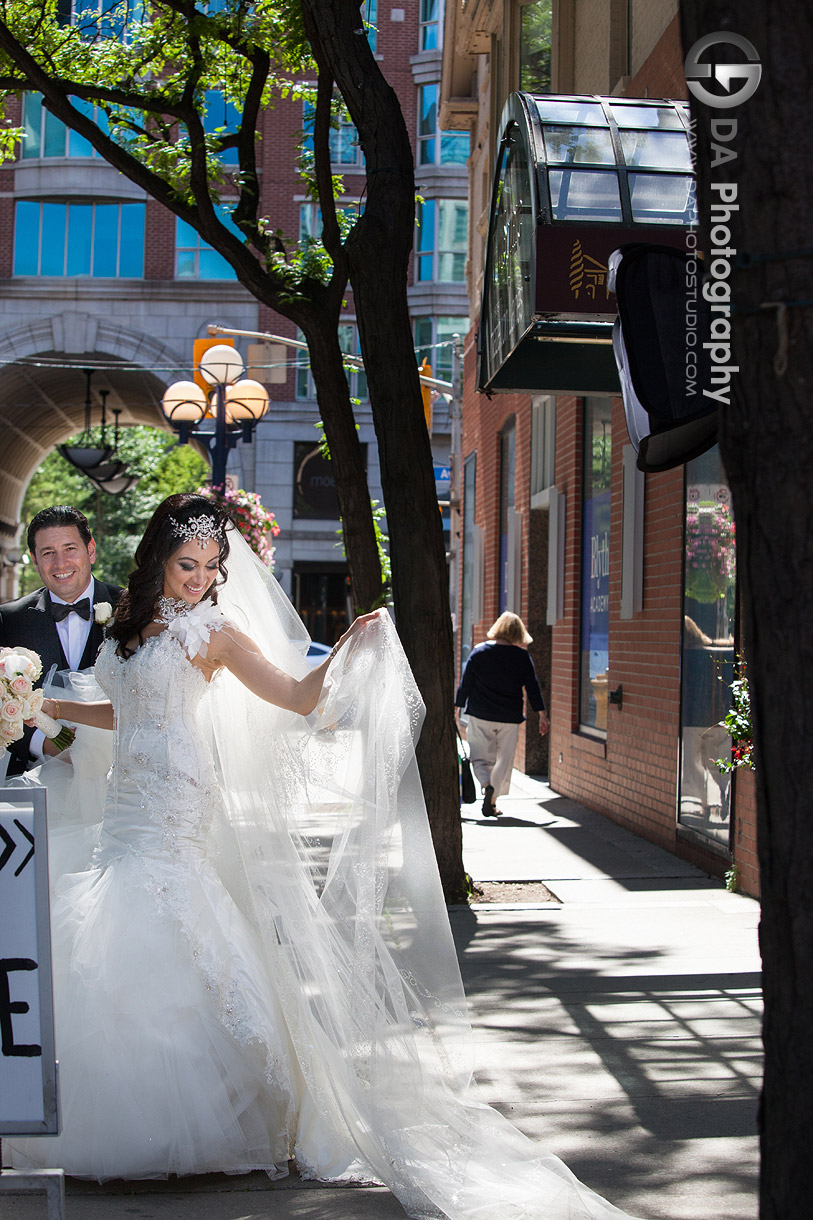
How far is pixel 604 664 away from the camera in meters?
12.6

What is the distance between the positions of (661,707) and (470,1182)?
685cm

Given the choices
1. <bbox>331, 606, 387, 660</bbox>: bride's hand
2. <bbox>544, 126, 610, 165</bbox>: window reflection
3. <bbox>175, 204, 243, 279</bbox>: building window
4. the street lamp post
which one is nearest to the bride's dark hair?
<bbox>331, 606, 387, 660</bbox>: bride's hand

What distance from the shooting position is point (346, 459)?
9070 mm

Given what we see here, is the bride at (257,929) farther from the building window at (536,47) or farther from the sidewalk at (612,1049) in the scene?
the building window at (536,47)

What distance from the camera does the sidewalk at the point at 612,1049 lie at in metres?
3.81

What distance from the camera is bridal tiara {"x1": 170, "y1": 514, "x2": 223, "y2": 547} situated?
4.38 m

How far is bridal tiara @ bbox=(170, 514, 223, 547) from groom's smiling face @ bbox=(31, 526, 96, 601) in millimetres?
1266

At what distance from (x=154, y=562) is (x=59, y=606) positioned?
1283mm

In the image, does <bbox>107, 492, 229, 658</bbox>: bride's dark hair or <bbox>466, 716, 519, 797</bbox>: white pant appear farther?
<bbox>466, 716, 519, 797</bbox>: white pant

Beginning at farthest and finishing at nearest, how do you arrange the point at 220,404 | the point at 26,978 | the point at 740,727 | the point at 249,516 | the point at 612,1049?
1. the point at 220,404
2. the point at 249,516
3. the point at 740,727
4. the point at 612,1049
5. the point at 26,978

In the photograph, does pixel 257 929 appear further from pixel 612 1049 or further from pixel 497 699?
pixel 497 699

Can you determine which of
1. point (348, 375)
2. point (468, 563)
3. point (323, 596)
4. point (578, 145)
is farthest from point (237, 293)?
point (578, 145)

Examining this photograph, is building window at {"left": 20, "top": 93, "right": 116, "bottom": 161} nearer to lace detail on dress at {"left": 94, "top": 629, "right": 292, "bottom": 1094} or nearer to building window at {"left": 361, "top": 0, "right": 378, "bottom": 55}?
building window at {"left": 361, "top": 0, "right": 378, "bottom": 55}

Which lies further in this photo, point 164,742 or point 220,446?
point 220,446
